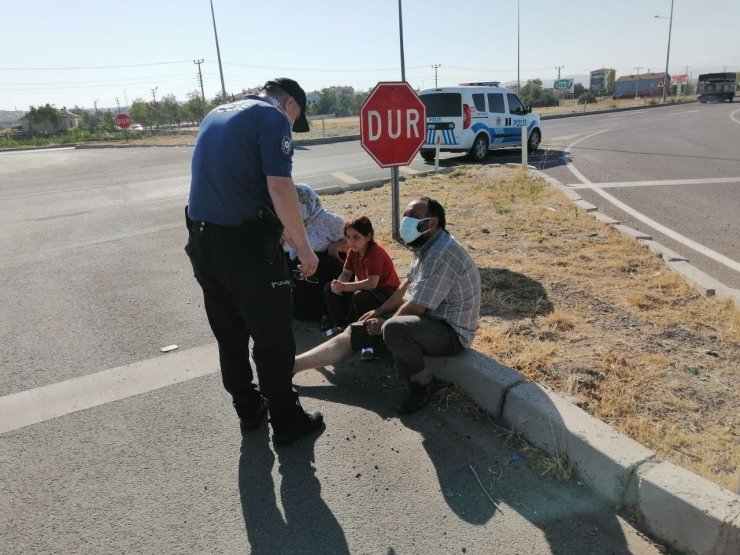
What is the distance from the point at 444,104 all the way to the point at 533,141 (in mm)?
3550

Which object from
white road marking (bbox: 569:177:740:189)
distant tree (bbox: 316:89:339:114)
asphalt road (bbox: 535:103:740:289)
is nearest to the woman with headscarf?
asphalt road (bbox: 535:103:740:289)

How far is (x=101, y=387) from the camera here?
3766mm

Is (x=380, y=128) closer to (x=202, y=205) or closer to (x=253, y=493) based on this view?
(x=202, y=205)

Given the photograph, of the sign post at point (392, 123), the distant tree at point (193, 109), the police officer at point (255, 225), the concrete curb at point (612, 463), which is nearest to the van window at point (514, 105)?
the sign post at point (392, 123)

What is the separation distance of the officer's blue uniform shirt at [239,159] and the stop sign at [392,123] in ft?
10.4

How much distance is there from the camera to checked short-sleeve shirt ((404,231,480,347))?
322 centimetres

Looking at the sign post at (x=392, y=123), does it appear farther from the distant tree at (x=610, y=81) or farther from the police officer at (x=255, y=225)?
the distant tree at (x=610, y=81)

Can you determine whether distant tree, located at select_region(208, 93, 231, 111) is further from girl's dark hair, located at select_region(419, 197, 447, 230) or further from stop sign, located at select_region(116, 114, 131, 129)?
girl's dark hair, located at select_region(419, 197, 447, 230)

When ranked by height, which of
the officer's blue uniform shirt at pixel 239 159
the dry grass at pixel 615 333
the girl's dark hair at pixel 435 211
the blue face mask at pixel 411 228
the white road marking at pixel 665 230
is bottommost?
the white road marking at pixel 665 230

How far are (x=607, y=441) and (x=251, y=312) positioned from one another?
181 cm

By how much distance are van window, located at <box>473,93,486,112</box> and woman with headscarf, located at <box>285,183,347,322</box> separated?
11.5 metres

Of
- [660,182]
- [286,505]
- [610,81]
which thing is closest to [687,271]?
[286,505]

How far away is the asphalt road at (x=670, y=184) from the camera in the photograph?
6.56 m

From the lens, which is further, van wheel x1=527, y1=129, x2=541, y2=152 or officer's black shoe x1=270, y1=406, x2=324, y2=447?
van wheel x1=527, y1=129, x2=541, y2=152
